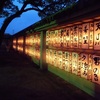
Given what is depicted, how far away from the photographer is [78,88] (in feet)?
37.4

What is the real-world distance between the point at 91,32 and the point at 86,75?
1904 millimetres

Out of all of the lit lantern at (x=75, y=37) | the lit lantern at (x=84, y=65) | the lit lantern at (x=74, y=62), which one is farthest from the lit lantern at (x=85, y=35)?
the lit lantern at (x=74, y=62)

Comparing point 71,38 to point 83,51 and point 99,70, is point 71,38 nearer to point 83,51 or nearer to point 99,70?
point 83,51

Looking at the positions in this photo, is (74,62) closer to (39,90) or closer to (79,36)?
(79,36)

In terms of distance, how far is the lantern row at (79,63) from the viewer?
9508 millimetres

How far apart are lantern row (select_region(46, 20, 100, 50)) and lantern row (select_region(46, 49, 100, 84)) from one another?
429 mm

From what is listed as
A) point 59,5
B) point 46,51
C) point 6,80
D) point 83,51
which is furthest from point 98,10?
point 59,5

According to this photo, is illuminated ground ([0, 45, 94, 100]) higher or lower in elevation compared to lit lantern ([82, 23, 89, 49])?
lower

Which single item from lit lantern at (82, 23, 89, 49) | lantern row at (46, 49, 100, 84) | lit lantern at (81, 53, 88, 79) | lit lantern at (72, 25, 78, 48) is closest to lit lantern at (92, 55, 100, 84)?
lantern row at (46, 49, 100, 84)

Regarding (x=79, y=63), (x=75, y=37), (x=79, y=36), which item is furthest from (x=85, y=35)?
(x=79, y=63)

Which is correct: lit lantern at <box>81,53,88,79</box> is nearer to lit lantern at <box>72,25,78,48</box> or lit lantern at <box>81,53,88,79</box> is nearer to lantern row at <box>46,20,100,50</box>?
lantern row at <box>46,20,100,50</box>

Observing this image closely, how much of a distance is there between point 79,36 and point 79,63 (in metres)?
1.26

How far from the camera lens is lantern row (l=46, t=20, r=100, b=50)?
9.50m

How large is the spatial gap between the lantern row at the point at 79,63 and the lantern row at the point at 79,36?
1.41 ft
